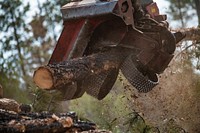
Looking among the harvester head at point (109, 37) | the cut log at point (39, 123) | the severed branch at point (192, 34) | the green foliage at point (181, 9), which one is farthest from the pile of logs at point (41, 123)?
the green foliage at point (181, 9)

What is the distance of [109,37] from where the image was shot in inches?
233

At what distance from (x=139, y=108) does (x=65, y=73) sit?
459 cm

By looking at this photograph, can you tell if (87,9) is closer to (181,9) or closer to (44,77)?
(44,77)

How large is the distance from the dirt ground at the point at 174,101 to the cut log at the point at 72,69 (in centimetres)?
338

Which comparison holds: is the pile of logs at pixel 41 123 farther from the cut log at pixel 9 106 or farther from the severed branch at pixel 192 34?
the severed branch at pixel 192 34

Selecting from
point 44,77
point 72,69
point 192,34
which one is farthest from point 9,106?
point 192,34

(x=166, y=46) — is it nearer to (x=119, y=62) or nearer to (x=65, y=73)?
(x=119, y=62)

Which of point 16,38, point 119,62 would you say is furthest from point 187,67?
point 16,38

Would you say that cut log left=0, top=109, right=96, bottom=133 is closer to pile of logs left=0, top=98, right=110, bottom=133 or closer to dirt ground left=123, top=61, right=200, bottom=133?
pile of logs left=0, top=98, right=110, bottom=133

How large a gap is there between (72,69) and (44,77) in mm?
362

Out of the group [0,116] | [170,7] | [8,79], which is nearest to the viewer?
[0,116]

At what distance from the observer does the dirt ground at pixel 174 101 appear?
8.62 m

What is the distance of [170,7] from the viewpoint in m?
19.4

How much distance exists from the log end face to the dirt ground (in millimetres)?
4339
